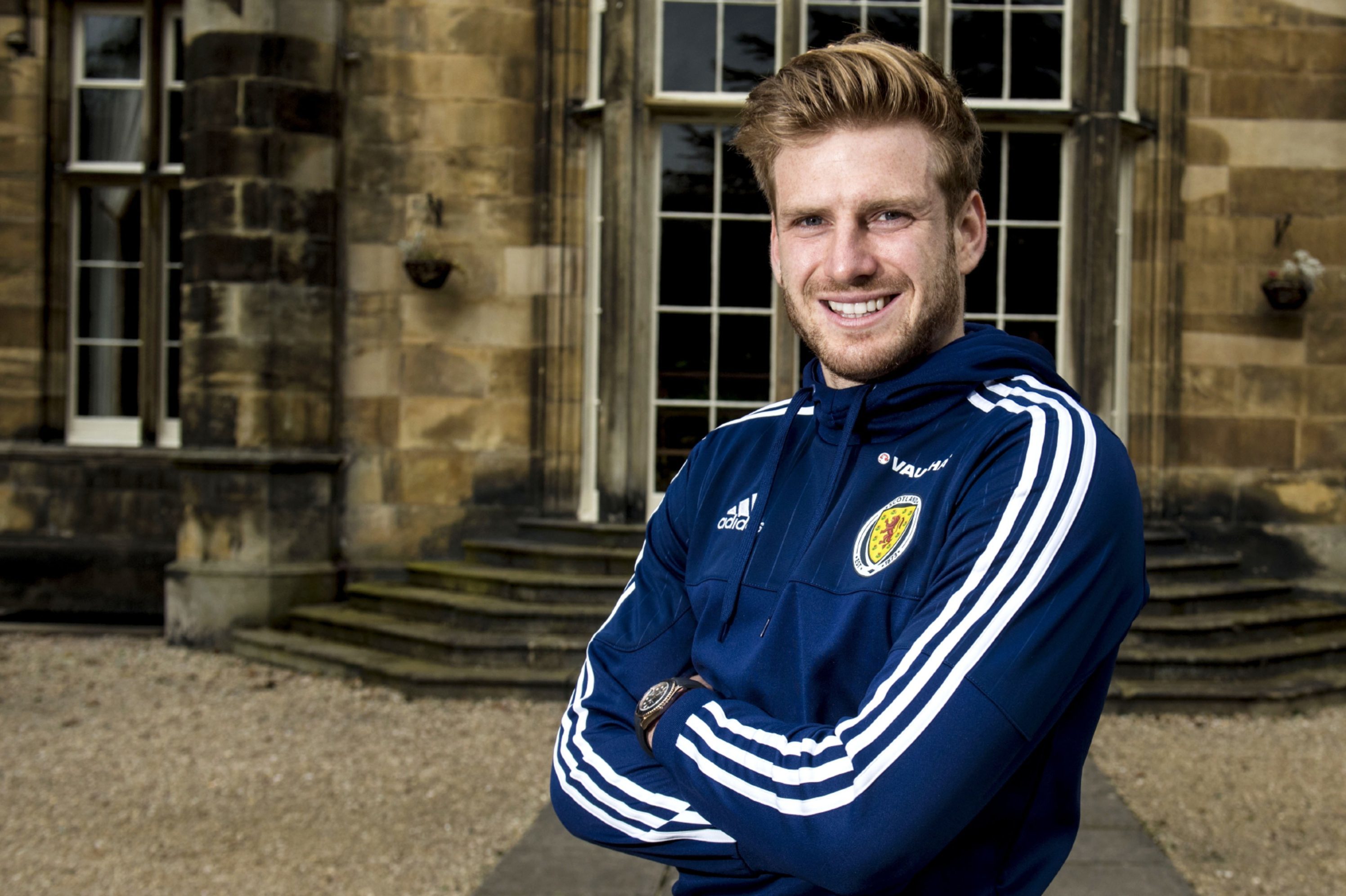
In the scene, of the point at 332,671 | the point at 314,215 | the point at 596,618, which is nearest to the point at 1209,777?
the point at 596,618

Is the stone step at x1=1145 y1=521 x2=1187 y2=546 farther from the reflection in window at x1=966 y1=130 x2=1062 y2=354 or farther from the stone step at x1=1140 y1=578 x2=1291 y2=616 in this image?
the reflection in window at x1=966 y1=130 x2=1062 y2=354

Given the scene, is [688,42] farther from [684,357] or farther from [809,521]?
[809,521]

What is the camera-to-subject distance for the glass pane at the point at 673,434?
7148 mm

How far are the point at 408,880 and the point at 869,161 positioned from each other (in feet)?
9.90

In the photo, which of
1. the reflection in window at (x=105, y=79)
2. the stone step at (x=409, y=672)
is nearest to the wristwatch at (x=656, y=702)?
the stone step at (x=409, y=672)

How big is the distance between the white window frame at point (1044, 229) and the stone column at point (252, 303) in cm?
405

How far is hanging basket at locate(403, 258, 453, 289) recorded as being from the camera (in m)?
7.21

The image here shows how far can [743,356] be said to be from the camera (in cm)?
713

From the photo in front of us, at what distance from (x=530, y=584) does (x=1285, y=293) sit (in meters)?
4.74

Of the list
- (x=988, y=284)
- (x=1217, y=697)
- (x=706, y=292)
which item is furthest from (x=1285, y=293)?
(x=706, y=292)

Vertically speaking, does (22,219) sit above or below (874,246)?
above

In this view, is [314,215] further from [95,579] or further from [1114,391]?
[1114,391]

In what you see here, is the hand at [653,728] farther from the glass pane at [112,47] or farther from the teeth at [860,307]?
the glass pane at [112,47]

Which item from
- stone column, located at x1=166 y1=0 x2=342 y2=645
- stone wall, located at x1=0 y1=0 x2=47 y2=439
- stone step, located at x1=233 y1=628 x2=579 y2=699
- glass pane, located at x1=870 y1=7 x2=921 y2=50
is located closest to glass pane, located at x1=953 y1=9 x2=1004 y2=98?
glass pane, located at x1=870 y1=7 x2=921 y2=50
